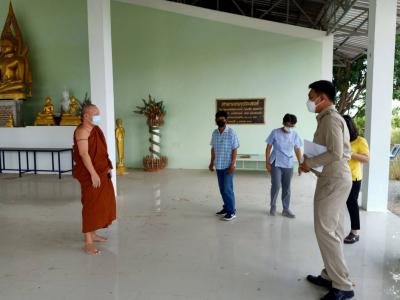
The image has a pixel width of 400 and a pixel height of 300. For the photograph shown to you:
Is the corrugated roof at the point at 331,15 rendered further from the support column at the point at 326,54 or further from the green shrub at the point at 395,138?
the green shrub at the point at 395,138

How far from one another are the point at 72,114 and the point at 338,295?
6486 millimetres

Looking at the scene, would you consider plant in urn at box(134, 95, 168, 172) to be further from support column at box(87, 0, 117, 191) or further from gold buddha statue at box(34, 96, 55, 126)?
support column at box(87, 0, 117, 191)

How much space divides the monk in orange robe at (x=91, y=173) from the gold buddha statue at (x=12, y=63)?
17.6 ft

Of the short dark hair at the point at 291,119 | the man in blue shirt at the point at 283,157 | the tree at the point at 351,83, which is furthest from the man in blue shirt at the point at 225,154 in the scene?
the tree at the point at 351,83

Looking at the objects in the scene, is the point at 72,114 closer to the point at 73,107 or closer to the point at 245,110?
the point at 73,107

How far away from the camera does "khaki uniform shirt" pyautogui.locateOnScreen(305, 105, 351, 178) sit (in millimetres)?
2172

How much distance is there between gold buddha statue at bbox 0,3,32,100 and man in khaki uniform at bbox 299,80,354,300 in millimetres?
7093

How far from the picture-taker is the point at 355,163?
3115 mm

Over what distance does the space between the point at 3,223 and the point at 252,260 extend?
297 cm

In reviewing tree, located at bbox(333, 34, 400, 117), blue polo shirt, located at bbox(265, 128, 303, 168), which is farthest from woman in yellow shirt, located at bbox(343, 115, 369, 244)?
tree, located at bbox(333, 34, 400, 117)

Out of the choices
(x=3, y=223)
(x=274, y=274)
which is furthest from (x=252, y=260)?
(x=3, y=223)

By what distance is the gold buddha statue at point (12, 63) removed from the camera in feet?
24.7

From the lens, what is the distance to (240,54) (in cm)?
762

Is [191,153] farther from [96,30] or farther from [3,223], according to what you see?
[3,223]
